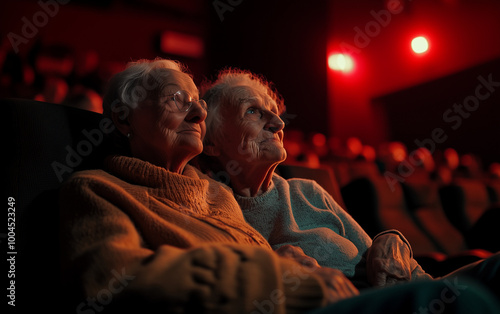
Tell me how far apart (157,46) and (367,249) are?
4.32 m

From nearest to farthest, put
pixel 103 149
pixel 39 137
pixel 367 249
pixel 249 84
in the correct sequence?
pixel 39 137 < pixel 103 149 < pixel 367 249 < pixel 249 84

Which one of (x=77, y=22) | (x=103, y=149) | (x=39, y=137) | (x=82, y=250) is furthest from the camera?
(x=77, y=22)

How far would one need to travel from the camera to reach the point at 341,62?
503 centimetres

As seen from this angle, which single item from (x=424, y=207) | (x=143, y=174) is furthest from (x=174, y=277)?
(x=424, y=207)


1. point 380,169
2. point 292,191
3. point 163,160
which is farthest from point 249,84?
point 380,169

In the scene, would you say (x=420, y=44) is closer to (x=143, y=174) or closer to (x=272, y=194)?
(x=272, y=194)

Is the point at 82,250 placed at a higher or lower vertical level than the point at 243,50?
lower

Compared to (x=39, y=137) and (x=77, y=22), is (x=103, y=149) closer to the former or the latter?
(x=39, y=137)

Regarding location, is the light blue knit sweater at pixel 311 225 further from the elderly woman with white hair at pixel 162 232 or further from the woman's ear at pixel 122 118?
the woman's ear at pixel 122 118

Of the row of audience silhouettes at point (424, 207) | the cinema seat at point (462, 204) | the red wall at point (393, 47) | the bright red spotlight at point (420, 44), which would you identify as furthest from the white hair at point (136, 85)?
the bright red spotlight at point (420, 44)

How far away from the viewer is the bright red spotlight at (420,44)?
5246mm

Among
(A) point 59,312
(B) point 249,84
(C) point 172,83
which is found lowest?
(A) point 59,312

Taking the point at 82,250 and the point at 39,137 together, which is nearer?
the point at 82,250

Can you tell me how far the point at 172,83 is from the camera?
3.42ft
